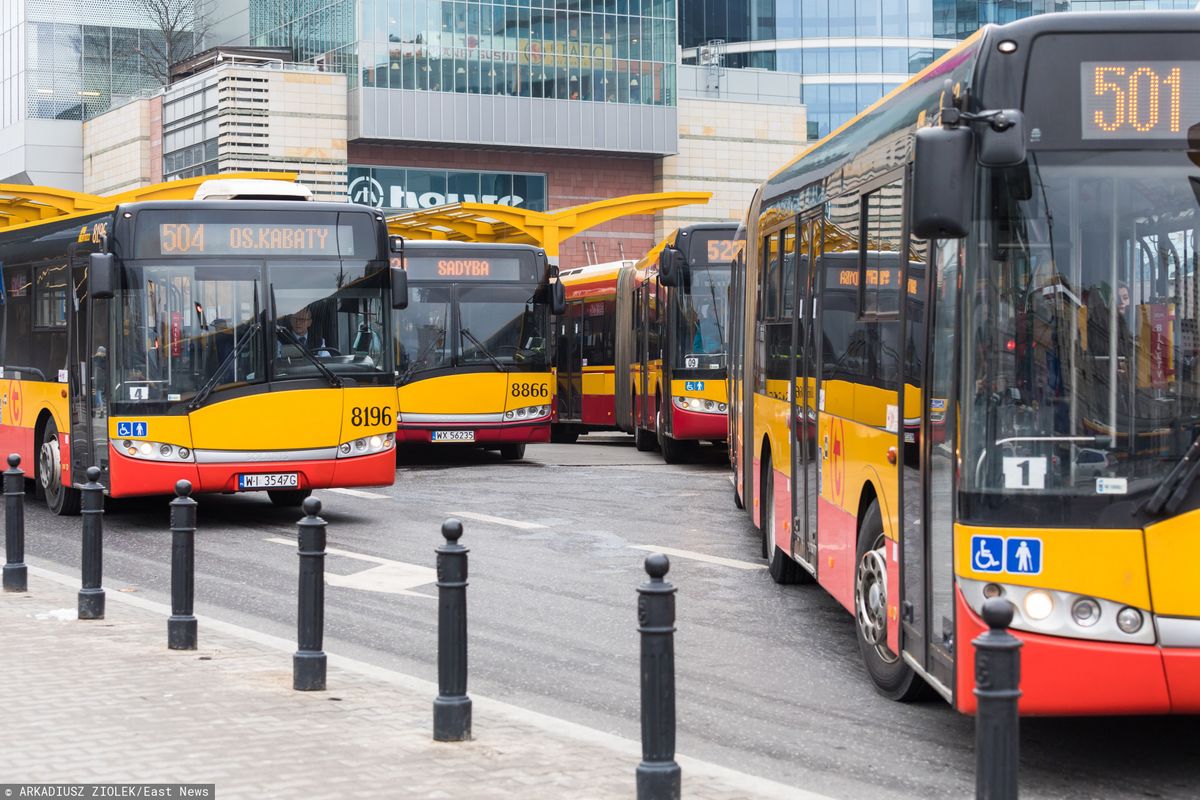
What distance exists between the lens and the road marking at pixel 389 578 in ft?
41.1

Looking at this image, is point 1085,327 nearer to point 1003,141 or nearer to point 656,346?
point 1003,141

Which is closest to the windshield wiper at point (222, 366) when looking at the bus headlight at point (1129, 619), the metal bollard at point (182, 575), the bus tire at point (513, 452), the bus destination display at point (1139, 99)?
the metal bollard at point (182, 575)

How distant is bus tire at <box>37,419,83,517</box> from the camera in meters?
18.0

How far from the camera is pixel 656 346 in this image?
26.2m

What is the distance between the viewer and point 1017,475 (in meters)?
6.58

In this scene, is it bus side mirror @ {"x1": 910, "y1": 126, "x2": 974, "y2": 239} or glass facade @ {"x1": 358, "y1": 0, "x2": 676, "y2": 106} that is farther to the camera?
glass facade @ {"x1": 358, "y1": 0, "x2": 676, "y2": 106}

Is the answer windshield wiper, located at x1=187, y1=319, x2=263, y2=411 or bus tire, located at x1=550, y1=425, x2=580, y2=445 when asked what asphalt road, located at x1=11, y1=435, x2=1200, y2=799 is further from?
bus tire, located at x1=550, y1=425, x2=580, y2=445

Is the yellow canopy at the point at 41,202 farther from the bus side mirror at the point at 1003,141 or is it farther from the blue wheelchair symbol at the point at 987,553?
the blue wheelchair symbol at the point at 987,553

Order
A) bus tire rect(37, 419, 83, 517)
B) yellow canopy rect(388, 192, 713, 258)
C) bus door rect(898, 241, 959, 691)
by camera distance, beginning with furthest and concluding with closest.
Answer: yellow canopy rect(388, 192, 713, 258) → bus tire rect(37, 419, 83, 517) → bus door rect(898, 241, 959, 691)

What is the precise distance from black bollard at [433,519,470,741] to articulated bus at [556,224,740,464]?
523 inches

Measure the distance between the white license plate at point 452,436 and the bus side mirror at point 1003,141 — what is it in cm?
1846

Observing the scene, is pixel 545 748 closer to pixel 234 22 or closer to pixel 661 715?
pixel 661 715

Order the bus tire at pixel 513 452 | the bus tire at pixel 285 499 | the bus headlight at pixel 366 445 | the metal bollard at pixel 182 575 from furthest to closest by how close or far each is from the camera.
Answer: the bus tire at pixel 513 452, the bus tire at pixel 285 499, the bus headlight at pixel 366 445, the metal bollard at pixel 182 575

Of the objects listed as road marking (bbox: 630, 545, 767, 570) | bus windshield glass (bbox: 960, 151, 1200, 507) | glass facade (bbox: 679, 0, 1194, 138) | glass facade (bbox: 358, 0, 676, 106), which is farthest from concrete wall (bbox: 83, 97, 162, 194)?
bus windshield glass (bbox: 960, 151, 1200, 507)
